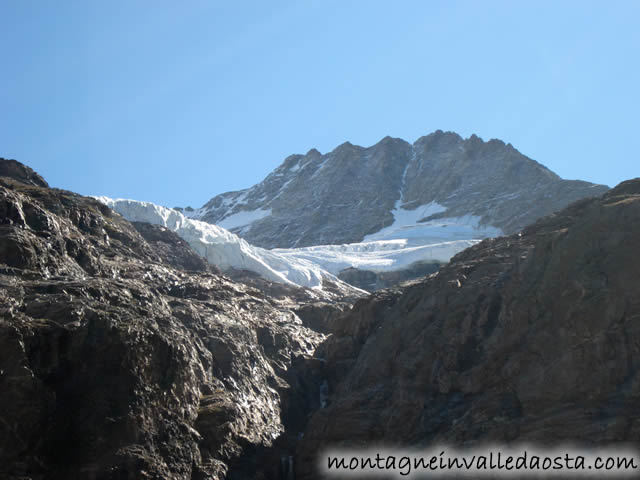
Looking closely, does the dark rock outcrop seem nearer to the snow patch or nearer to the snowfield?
the snowfield

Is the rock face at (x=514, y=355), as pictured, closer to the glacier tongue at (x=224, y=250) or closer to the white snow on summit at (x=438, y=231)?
the glacier tongue at (x=224, y=250)

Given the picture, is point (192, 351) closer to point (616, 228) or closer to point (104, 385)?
point (104, 385)

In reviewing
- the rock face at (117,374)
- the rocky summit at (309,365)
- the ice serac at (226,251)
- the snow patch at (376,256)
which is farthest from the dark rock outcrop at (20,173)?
the snow patch at (376,256)

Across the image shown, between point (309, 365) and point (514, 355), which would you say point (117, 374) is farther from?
point (309, 365)

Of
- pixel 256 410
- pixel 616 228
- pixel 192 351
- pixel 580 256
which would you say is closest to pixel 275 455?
pixel 256 410

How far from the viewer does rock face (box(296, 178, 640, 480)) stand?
99.1 ft

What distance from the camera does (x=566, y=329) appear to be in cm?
3275

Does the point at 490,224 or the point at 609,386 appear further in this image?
the point at 490,224

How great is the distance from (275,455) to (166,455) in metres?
8.80

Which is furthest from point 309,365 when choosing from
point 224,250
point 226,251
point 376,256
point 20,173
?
point 376,256

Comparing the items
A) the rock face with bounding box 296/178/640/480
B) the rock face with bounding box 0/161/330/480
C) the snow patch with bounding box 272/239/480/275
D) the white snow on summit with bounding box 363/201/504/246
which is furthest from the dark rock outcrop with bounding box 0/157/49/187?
the white snow on summit with bounding box 363/201/504/246

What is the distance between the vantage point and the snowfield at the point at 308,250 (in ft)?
316

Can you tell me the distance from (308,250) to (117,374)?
107089mm

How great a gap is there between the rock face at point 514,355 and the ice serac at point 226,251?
50.6 m
